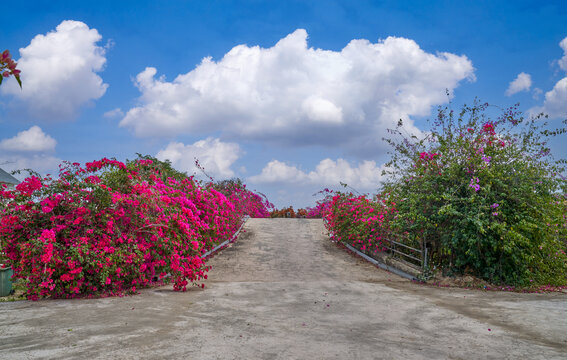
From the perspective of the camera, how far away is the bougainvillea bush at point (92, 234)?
7371 mm

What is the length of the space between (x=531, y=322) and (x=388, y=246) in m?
6.82

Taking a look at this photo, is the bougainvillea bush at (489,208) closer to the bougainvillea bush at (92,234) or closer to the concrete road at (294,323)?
the concrete road at (294,323)

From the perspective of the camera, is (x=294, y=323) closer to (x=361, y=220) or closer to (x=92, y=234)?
(x=92, y=234)

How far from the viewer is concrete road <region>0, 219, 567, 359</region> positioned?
4535mm

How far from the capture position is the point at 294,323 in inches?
231

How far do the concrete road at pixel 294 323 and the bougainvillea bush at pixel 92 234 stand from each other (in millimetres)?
520

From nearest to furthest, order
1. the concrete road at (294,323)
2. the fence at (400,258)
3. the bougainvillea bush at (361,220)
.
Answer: the concrete road at (294,323) < the fence at (400,258) < the bougainvillea bush at (361,220)

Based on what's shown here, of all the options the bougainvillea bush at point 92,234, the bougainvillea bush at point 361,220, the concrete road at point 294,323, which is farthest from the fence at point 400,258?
the bougainvillea bush at point 92,234

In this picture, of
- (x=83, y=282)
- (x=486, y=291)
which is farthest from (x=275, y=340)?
(x=486, y=291)

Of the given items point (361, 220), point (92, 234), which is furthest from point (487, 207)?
point (92, 234)

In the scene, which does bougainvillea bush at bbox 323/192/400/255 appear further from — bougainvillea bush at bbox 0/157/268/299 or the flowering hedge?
bougainvillea bush at bbox 0/157/268/299

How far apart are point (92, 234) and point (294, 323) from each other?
4.39 m

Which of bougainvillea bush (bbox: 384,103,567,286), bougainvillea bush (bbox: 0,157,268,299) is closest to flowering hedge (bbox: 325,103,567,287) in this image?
bougainvillea bush (bbox: 384,103,567,286)

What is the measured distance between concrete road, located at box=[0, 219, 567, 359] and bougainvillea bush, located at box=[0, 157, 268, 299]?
0.52 m
